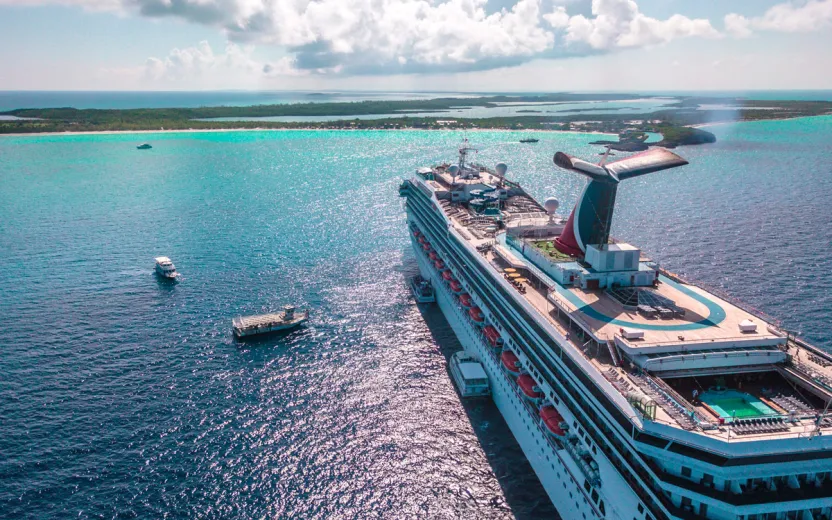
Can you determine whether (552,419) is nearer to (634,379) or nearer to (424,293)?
(634,379)

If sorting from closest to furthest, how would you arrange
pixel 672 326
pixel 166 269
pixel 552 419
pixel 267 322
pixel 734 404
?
pixel 734 404, pixel 672 326, pixel 552 419, pixel 267 322, pixel 166 269

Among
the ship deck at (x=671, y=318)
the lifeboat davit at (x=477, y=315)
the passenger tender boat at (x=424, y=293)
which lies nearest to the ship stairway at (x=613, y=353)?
the ship deck at (x=671, y=318)

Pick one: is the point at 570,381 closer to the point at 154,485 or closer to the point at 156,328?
the point at 154,485

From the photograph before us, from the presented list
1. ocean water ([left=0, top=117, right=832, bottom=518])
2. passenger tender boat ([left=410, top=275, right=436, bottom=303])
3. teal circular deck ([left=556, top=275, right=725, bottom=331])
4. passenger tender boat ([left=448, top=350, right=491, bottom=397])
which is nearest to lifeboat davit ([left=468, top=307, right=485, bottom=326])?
passenger tender boat ([left=448, top=350, right=491, bottom=397])

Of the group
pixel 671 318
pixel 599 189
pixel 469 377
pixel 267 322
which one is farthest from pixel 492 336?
pixel 267 322

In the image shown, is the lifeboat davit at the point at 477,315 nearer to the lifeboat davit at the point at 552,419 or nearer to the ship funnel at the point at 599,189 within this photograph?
the ship funnel at the point at 599,189

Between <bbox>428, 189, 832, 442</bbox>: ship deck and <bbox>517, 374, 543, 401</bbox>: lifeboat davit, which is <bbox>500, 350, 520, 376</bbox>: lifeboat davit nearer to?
<bbox>517, 374, 543, 401</bbox>: lifeboat davit
